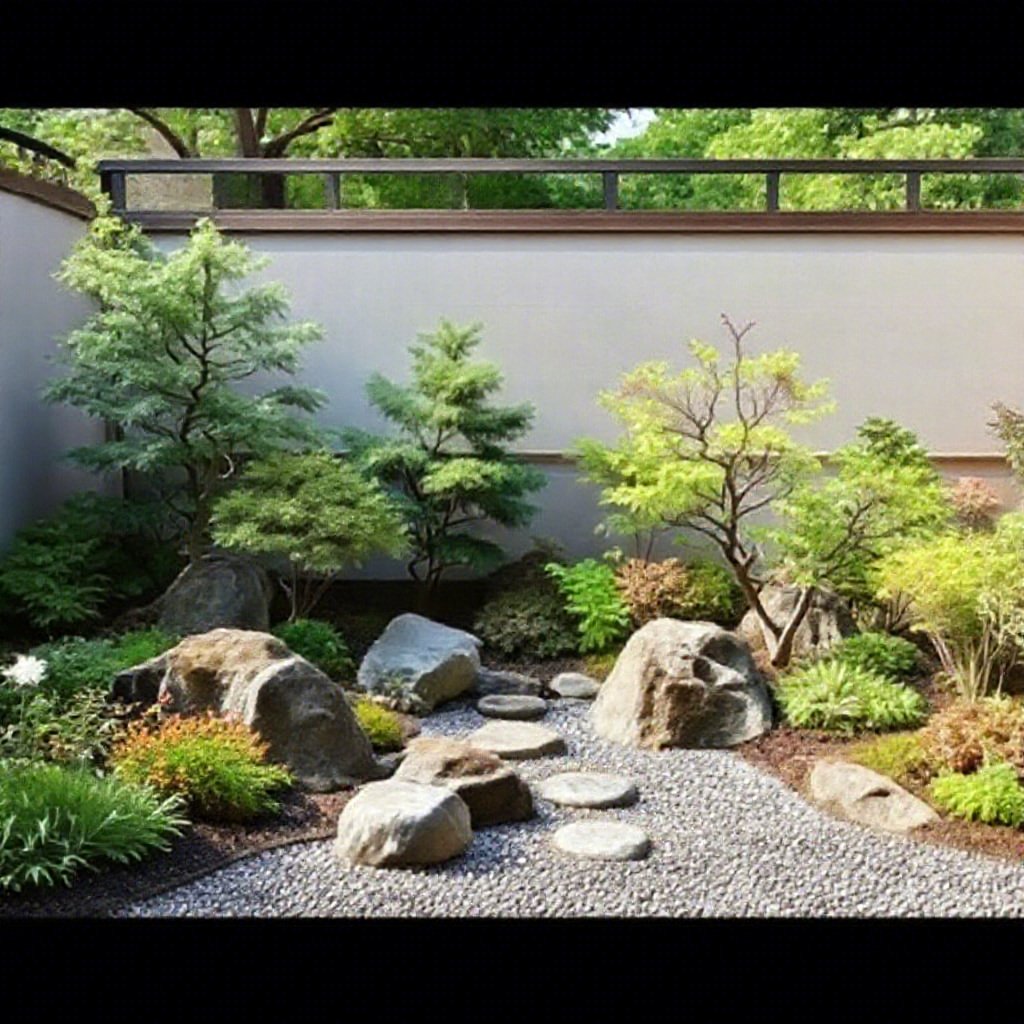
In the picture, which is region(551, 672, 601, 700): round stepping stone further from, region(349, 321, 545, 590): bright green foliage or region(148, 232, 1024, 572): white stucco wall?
region(148, 232, 1024, 572): white stucco wall

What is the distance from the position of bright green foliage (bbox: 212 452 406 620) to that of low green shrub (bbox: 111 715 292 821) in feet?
5.57

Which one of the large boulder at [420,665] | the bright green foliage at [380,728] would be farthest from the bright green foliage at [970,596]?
the bright green foliage at [380,728]

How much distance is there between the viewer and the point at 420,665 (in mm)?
5695

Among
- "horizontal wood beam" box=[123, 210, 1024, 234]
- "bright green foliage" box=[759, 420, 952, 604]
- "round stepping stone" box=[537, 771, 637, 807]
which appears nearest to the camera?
"round stepping stone" box=[537, 771, 637, 807]

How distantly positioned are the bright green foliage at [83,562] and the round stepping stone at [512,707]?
209 cm

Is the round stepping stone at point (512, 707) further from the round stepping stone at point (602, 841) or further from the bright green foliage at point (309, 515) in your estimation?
the round stepping stone at point (602, 841)

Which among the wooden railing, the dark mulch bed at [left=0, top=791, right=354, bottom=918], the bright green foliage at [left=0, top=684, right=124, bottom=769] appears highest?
the wooden railing

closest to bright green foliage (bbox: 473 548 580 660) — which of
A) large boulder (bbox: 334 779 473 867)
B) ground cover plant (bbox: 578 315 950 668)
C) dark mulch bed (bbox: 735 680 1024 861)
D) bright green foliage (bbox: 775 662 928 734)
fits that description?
ground cover plant (bbox: 578 315 950 668)

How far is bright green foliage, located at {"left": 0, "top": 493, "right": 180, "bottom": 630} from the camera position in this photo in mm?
5891

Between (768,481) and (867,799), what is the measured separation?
2175mm

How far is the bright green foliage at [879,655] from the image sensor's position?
18.3ft

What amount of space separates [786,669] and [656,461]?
1.23 meters

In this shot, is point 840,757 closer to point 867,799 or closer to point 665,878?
point 867,799

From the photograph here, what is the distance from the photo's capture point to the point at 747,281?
7137 millimetres
